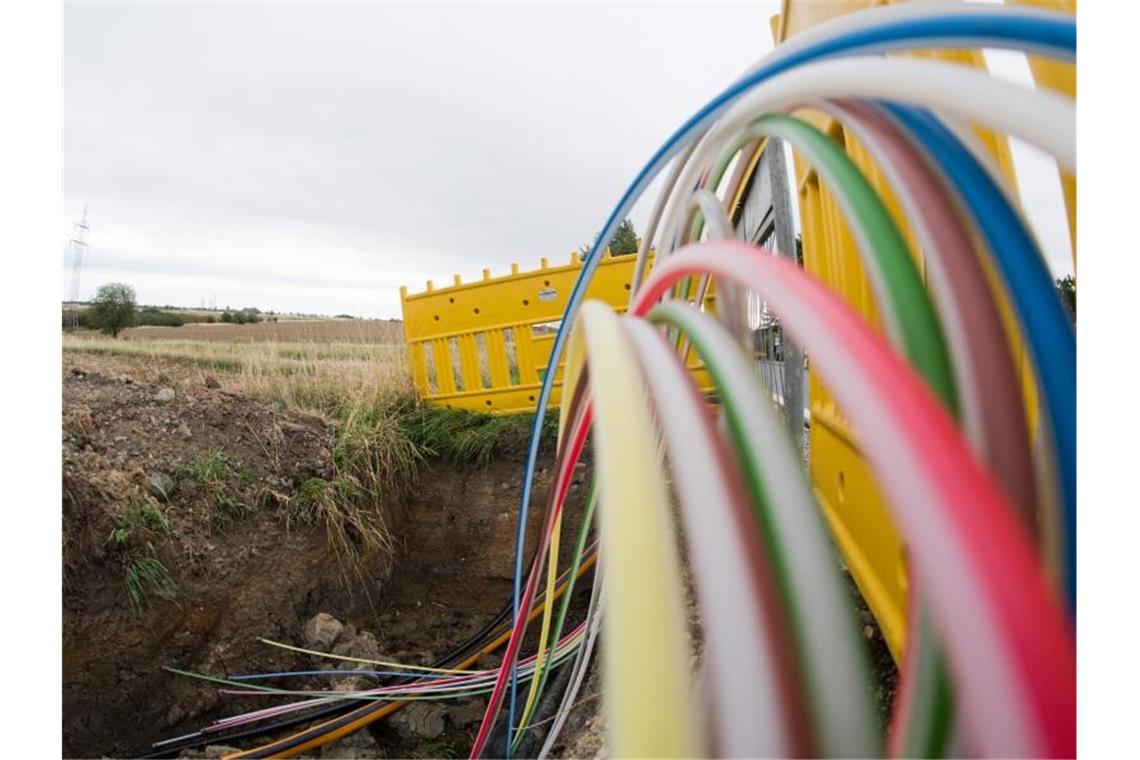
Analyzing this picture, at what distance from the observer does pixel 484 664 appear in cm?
225

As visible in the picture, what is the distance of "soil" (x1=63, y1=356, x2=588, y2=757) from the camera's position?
6.82 ft

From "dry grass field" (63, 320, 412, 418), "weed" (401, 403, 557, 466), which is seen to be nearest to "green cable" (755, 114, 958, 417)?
"weed" (401, 403, 557, 466)

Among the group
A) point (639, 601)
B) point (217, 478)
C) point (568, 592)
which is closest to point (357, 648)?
point (217, 478)

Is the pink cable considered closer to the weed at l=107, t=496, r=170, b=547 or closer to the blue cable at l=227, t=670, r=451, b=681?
the blue cable at l=227, t=670, r=451, b=681

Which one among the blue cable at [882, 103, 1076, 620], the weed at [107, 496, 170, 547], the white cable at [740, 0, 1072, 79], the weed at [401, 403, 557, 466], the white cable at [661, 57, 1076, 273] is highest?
the white cable at [740, 0, 1072, 79]

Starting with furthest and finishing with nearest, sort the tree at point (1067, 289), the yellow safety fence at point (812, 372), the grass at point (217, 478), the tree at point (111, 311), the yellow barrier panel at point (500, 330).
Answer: the tree at point (111, 311)
the yellow barrier panel at point (500, 330)
the grass at point (217, 478)
the yellow safety fence at point (812, 372)
the tree at point (1067, 289)

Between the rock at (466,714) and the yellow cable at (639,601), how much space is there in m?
1.94

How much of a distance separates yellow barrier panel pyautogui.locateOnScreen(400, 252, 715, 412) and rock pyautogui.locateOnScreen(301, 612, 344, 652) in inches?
47.6

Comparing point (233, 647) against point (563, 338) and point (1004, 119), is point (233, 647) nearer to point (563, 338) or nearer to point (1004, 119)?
point (563, 338)

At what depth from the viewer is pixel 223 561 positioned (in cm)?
234

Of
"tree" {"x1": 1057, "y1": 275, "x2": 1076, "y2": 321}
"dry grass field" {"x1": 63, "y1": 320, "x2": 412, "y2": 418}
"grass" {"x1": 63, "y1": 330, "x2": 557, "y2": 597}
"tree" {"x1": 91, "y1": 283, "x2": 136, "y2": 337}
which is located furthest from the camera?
"tree" {"x1": 91, "y1": 283, "x2": 136, "y2": 337}

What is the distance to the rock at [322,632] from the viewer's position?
232cm

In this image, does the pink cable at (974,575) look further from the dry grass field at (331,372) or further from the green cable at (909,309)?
the dry grass field at (331,372)

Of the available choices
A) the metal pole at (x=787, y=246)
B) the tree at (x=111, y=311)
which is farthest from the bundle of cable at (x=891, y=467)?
the tree at (x=111, y=311)
